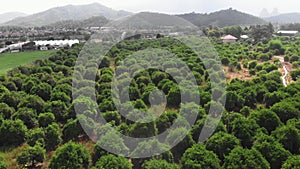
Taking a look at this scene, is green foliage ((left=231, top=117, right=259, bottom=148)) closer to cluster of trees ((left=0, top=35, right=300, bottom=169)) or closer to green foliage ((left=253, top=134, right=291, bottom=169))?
cluster of trees ((left=0, top=35, right=300, bottom=169))

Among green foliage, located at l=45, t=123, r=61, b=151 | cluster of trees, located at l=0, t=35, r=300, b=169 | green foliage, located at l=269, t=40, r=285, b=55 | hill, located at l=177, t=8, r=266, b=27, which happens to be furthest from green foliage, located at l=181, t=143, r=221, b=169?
hill, located at l=177, t=8, r=266, b=27

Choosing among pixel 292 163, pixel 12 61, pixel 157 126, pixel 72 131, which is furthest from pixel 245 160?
pixel 12 61

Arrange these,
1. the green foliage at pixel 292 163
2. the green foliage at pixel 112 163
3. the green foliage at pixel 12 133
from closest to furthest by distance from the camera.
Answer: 1. the green foliage at pixel 292 163
2. the green foliage at pixel 112 163
3. the green foliage at pixel 12 133

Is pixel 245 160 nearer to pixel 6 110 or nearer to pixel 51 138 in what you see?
pixel 51 138

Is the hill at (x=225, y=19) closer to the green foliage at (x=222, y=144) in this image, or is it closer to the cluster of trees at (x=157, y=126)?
the cluster of trees at (x=157, y=126)

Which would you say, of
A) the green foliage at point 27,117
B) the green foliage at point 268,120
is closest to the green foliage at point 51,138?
the green foliage at point 27,117
